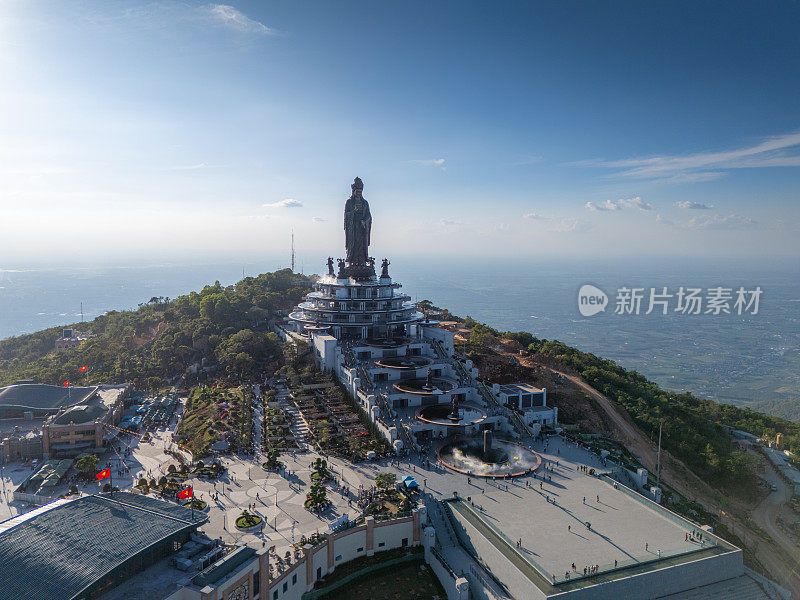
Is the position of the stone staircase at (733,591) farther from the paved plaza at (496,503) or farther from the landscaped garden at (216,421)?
the landscaped garden at (216,421)

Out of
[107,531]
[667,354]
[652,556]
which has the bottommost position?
[667,354]

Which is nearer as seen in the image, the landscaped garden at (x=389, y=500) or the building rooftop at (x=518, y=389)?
the landscaped garden at (x=389, y=500)

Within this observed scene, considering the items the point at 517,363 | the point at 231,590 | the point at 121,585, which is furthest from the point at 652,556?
the point at 517,363

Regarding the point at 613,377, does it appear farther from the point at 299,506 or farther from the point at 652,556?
the point at 299,506

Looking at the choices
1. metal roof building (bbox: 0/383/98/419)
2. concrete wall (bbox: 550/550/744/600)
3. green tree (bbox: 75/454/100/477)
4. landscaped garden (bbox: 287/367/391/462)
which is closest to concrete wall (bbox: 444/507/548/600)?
concrete wall (bbox: 550/550/744/600)

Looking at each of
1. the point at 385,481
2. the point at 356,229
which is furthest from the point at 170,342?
the point at 385,481

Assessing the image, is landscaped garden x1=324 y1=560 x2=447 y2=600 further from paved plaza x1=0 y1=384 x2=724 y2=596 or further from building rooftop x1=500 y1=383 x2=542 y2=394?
building rooftop x1=500 y1=383 x2=542 y2=394

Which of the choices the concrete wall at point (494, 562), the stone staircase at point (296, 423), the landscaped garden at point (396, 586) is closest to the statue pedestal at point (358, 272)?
the stone staircase at point (296, 423)
